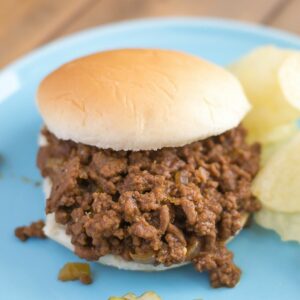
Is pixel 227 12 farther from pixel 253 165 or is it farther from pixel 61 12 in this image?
pixel 253 165

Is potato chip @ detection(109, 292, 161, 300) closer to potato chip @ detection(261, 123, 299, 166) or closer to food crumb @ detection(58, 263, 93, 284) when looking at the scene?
food crumb @ detection(58, 263, 93, 284)

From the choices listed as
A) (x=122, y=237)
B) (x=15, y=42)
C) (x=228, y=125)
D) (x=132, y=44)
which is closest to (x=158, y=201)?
(x=122, y=237)

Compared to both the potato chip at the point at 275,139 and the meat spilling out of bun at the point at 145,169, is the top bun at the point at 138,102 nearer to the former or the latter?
the meat spilling out of bun at the point at 145,169

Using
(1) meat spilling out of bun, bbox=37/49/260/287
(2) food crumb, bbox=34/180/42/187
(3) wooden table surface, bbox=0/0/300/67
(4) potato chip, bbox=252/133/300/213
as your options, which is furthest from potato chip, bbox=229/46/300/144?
(2) food crumb, bbox=34/180/42/187

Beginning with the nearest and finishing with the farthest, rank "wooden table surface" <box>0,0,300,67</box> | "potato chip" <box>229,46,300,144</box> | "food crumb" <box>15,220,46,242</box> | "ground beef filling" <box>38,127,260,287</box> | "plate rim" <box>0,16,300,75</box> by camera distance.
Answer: "ground beef filling" <box>38,127,260,287</box>
"food crumb" <box>15,220,46,242</box>
"potato chip" <box>229,46,300,144</box>
"plate rim" <box>0,16,300,75</box>
"wooden table surface" <box>0,0,300,67</box>

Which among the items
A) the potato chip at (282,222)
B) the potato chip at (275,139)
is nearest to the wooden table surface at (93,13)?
the potato chip at (275,139)

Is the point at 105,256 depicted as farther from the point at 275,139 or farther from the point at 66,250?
the point at 275,139

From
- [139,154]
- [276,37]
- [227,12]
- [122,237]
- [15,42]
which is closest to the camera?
[122,237]
